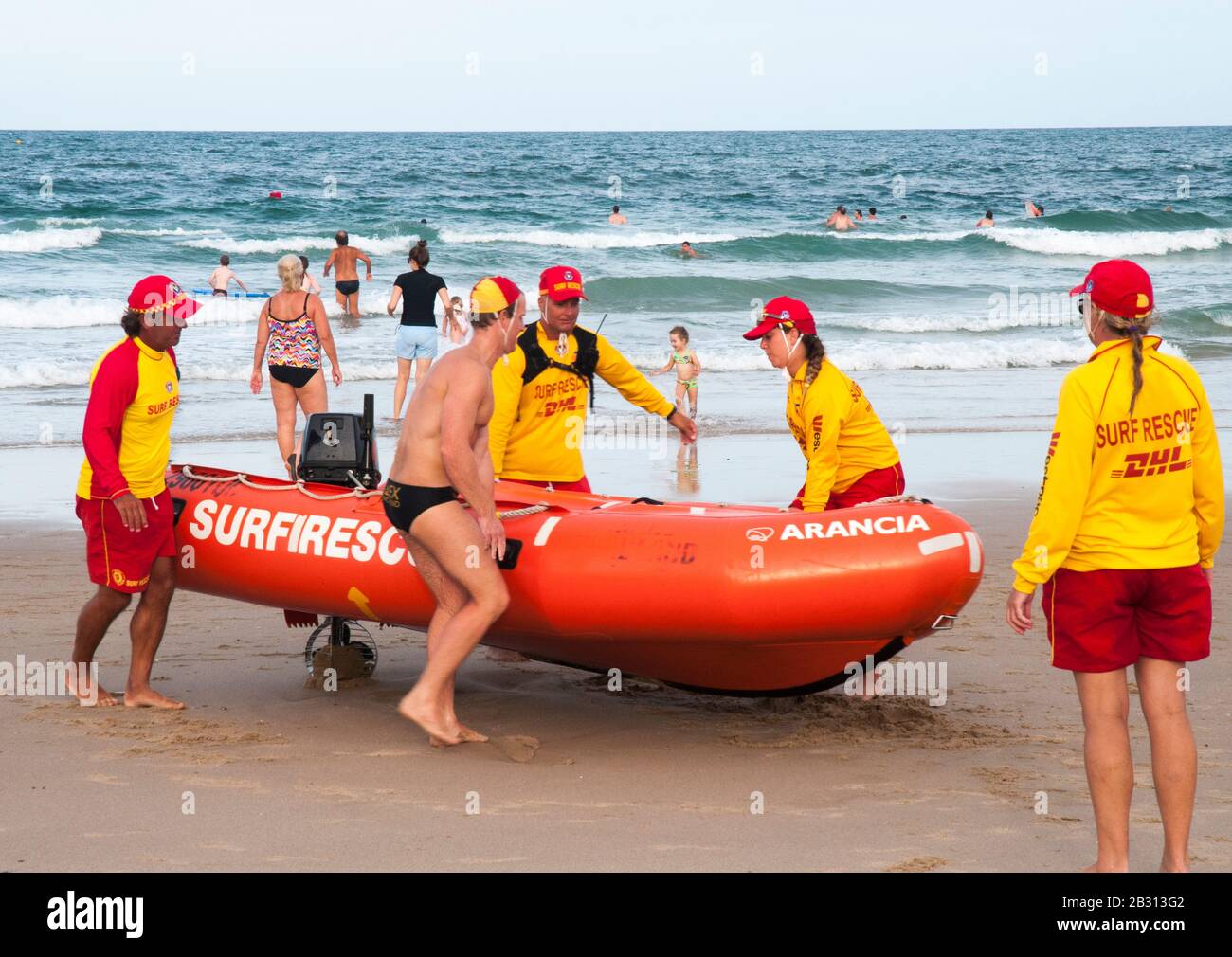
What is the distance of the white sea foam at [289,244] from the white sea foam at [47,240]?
5.57ft

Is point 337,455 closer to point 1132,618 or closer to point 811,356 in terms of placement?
point 811,356

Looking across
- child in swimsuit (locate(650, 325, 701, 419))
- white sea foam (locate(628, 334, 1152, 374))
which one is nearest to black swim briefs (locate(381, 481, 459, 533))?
child in swimsuit (locate(650, 325, 701, 419))

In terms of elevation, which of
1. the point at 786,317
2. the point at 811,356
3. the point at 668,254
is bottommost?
the point at 811,356

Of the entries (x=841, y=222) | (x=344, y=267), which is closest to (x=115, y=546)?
(x=344, y=267)

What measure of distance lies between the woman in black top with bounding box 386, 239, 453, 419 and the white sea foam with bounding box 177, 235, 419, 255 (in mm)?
14798

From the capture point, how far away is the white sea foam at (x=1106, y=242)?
100 ft

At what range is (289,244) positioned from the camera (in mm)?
27391

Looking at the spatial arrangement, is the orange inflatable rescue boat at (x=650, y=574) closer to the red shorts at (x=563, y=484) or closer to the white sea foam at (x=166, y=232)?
the red shorts at (x=563, y=484)

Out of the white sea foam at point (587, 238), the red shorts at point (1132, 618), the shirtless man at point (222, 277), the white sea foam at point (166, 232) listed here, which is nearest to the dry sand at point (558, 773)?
the red shorts at point (1132, 618)

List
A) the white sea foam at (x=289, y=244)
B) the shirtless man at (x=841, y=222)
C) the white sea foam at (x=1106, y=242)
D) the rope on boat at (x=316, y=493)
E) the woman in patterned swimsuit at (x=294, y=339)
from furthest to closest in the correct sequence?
1. the shirtless man at (x=841, y=222)
2. the white sea foam at (x=1106, y=242)
3. the white sea foam at (x=289, y=244)
4. the woman in patterned swimsuit at (x=294, y=339)
5. the rope on boat at (x=316, y=493)

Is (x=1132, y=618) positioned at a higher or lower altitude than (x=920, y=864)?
higher

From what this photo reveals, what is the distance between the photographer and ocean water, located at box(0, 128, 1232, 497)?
1434cm

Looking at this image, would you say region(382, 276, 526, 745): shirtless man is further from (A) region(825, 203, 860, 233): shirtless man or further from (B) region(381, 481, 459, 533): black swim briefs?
(A) region(825, 203, 860, 233): shirtless man

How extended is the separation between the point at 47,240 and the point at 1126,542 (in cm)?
2589
